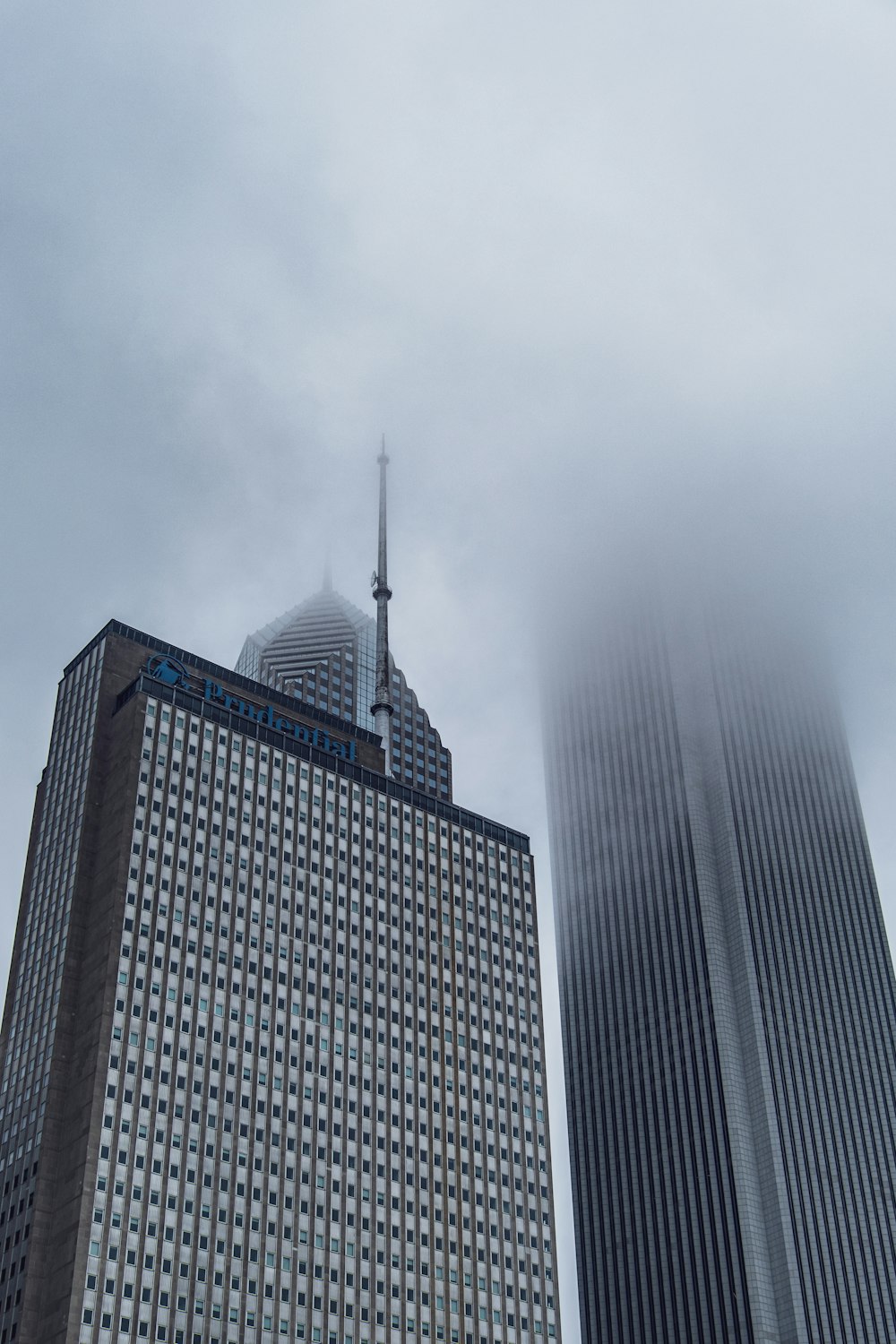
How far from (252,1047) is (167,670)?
47.2 m

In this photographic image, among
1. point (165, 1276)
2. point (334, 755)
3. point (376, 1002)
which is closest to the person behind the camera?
point (165, 1276)

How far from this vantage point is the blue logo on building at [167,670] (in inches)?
7096

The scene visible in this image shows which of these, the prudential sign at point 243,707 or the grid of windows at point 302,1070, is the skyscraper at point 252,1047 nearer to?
the grid of windows at point 302,1070

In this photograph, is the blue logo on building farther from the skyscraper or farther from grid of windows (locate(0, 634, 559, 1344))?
grid of windows (locate(0, 634, 559, 1344))

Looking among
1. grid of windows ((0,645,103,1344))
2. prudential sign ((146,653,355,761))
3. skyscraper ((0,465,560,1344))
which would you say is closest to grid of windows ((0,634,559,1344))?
skyscraper ((0,465,560,1344))

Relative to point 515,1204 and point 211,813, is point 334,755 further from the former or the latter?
point 515,1204

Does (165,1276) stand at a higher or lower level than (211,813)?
lower

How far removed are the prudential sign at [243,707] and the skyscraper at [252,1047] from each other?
41 centimetres

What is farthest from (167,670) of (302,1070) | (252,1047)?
(302,1070)

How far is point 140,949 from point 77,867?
45.0 feet

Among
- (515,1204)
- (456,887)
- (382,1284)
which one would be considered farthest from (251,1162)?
(456,887)

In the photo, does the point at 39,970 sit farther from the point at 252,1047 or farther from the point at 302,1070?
the point at 302,1070

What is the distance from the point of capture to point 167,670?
181000mm

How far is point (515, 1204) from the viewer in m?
174
